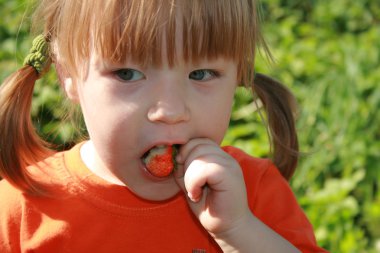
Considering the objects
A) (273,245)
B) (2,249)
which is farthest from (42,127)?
(273,245)

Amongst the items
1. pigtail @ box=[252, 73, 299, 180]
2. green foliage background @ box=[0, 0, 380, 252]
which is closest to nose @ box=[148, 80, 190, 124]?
pigtail @ box=[252, 73, 299, 180]

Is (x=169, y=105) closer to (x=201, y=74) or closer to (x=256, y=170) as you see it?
(x=201, y=74)

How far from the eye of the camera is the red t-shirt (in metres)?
2.07

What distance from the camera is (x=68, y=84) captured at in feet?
6.91

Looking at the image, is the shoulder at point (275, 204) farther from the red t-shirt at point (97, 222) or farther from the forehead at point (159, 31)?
the forehead at point (159, 31)

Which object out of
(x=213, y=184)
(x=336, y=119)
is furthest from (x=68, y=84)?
(x=336, y=119)

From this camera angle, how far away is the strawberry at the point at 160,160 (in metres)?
1.86

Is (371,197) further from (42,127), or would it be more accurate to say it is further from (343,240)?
(42,127)

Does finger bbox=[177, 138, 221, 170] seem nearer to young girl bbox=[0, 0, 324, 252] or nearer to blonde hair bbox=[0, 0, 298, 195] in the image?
young girl bbox=[0, 0, 324, 252]

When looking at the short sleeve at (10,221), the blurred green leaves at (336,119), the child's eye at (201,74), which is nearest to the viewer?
the child's eye at (201,74)

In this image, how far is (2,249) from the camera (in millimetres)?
2039

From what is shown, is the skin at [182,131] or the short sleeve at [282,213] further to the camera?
the short sleeve at [282,213]

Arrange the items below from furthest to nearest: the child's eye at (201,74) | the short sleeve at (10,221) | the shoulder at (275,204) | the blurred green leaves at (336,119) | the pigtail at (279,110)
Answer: the blurred green leaves at (336,119), the pigtail at (279,110), the shoulder at (275,204), the short sleeve at (10,221), the child's eye at (201,74)

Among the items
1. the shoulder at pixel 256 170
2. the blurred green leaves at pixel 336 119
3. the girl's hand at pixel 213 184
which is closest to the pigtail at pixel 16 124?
the girl's hand at pixel 213 184
